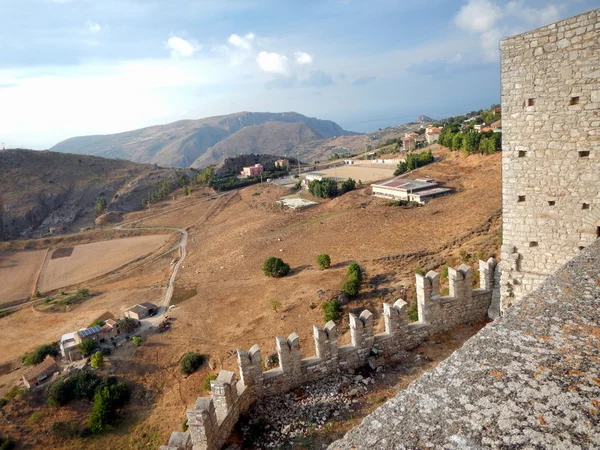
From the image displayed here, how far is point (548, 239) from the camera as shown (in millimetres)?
7832

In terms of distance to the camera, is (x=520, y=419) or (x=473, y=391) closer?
(x=520, y=419)

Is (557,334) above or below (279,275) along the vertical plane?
above

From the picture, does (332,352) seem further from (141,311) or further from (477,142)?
(477,142)

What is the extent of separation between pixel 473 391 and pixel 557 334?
1188 millimetres

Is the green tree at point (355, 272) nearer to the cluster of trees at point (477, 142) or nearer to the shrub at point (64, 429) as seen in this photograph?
the shrub at point (64, 429)

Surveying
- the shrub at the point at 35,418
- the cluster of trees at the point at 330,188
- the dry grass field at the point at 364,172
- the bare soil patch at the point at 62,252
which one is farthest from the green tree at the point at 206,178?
the shrub at the point at 35,418

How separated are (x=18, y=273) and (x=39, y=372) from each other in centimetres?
2797

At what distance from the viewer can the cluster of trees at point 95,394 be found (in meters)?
16.6

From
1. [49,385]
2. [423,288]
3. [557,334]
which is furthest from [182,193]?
[557,334]

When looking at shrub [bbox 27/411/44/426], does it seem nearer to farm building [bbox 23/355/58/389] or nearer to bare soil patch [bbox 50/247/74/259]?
farm building [bbox 23/355/58/389]

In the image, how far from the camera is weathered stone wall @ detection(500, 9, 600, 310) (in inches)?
267

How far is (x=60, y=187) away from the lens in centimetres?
7019

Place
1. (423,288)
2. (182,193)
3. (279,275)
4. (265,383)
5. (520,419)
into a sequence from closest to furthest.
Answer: (520,419) < (265,383) < (423,288) < (279,275) < (182,193)

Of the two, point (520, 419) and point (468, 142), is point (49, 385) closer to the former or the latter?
point (520, 419)
